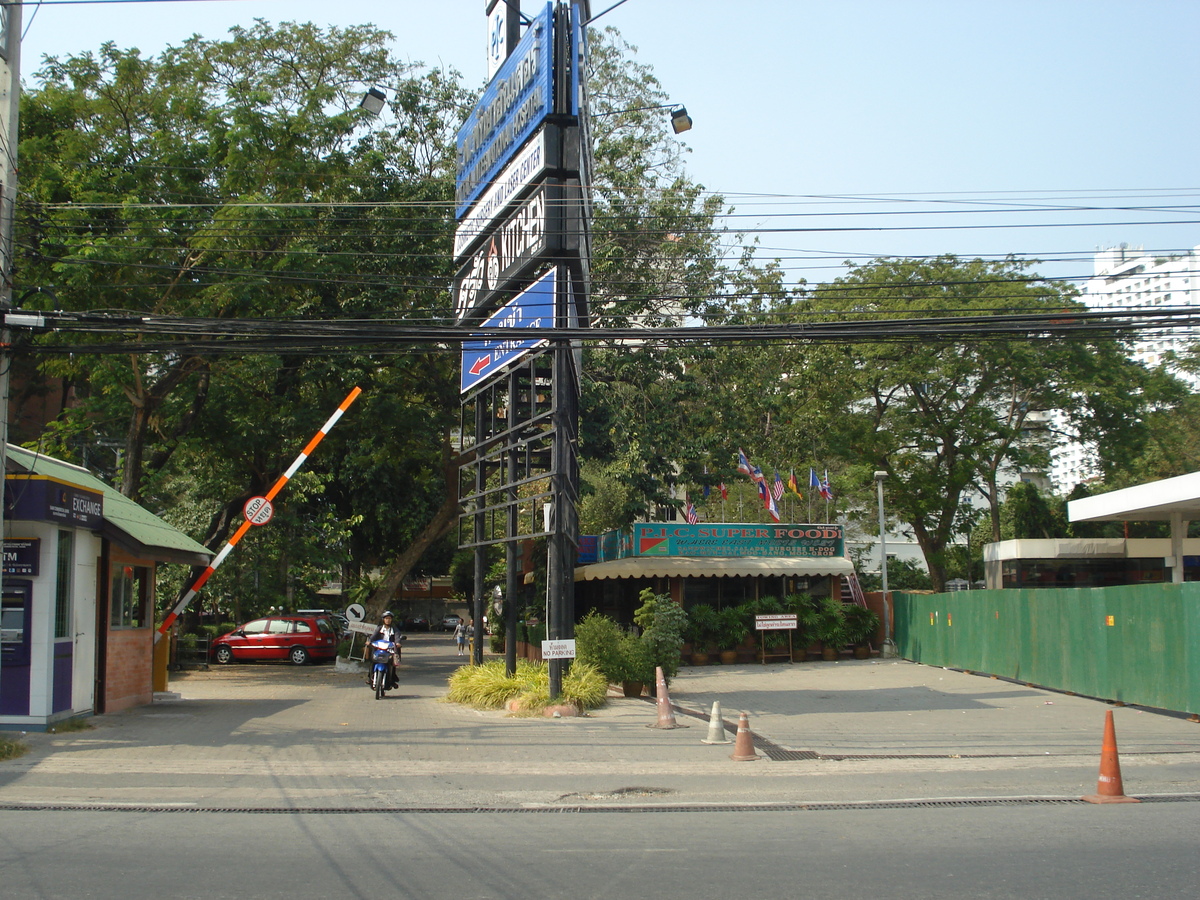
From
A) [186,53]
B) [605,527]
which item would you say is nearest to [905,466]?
[605,527]

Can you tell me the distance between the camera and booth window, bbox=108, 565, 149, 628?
666 inches

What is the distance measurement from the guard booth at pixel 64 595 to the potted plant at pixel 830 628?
60.1ft

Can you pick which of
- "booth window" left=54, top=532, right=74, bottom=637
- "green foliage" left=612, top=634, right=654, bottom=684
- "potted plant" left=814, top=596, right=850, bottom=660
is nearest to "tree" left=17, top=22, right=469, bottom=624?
"booth window" left=54, top=532, right=74, bottom=637

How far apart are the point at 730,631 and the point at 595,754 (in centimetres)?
1596

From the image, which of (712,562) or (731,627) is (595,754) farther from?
(712,562)

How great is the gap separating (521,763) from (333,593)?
5846cm

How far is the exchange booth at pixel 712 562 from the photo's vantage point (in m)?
28.3

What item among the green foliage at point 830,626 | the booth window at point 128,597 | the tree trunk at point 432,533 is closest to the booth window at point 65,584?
the booth window at point 128,597

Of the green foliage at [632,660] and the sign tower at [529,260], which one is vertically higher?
the sign tower at [529,260]

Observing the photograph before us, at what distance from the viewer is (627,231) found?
91.2 ft

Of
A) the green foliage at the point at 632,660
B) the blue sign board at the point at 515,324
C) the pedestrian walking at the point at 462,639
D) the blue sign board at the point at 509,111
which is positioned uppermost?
the blue sign board at the point at 509,111

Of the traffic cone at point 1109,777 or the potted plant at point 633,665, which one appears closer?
the traffic cone at point 1109,777

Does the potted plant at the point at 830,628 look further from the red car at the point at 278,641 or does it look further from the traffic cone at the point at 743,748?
the traffic cone at the point at 743,748

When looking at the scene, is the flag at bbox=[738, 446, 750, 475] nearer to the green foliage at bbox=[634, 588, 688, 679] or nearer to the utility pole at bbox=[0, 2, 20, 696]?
the green foliage at bbox=[634, 588, 688, 679]
